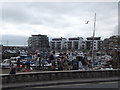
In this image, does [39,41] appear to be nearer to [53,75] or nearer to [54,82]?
[53,75]

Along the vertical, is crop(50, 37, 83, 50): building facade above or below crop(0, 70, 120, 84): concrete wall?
above

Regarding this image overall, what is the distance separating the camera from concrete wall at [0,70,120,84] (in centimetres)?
1174

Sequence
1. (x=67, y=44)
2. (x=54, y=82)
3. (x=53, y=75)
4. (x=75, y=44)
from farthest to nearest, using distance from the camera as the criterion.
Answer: (x=67, y=44), (x=75, y=44), (x=53, y=75), (x=54, y=82)

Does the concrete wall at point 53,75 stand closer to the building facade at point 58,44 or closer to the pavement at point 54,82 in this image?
the pavement at point 54,82

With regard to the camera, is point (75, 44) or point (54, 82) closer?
point (54, 82)

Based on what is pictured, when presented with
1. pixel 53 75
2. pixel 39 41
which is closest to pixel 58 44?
pixel 39 41

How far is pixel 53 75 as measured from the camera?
506 inches

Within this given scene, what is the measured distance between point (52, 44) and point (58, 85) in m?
156

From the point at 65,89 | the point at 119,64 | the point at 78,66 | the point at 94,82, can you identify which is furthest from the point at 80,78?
the point at 119,64

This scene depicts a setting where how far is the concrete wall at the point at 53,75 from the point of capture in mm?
11742

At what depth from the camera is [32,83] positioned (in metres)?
11.8

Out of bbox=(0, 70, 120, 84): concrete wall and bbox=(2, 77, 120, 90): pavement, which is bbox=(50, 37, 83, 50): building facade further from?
bbox=(2, 77, 120, 90): pavement

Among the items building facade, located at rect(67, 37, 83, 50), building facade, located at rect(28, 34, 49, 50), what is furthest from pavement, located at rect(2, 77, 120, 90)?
building facade, located at rect(67, 37, 83, 50)

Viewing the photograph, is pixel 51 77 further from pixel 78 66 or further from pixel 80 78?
pixel 78 66
